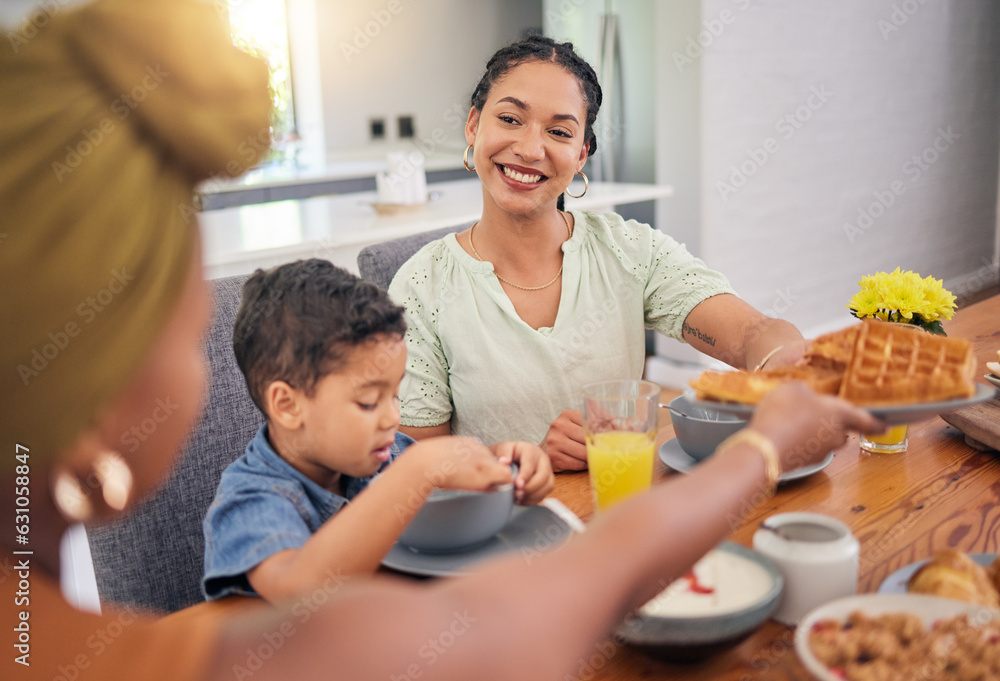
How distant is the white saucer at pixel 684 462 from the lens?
1.20 meters

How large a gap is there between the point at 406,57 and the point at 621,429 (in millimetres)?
4885

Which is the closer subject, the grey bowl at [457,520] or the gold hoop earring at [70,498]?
the gold hoop earring at [70,498]

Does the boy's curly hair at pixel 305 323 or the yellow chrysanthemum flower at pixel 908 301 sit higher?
the boy's curly hair at pixel 305 323

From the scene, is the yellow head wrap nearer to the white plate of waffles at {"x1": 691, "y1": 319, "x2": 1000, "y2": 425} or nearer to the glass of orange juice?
the white plate of waffles at {"x1": 691, "y1": 319, "x2": 1000, "y2": 425}

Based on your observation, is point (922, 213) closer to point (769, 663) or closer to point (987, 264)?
point (987, 264)

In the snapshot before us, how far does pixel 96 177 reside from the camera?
0.49 meters

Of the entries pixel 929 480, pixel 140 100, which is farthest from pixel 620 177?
pixel 140 100

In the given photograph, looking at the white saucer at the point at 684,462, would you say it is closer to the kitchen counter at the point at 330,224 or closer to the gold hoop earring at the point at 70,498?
the gold hoop earring at the point at 70,498

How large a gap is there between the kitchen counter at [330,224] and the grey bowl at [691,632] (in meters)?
1.58

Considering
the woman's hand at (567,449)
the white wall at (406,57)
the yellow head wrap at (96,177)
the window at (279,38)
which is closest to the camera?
the yellow head wrap at (96,177)

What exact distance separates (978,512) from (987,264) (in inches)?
240

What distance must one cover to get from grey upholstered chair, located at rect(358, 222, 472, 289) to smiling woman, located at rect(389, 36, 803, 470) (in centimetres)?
4

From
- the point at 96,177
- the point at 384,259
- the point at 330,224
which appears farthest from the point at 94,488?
the point at 330,224

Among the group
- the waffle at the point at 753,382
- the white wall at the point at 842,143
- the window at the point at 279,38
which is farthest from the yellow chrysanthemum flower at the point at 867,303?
the window at the point at 279,38
